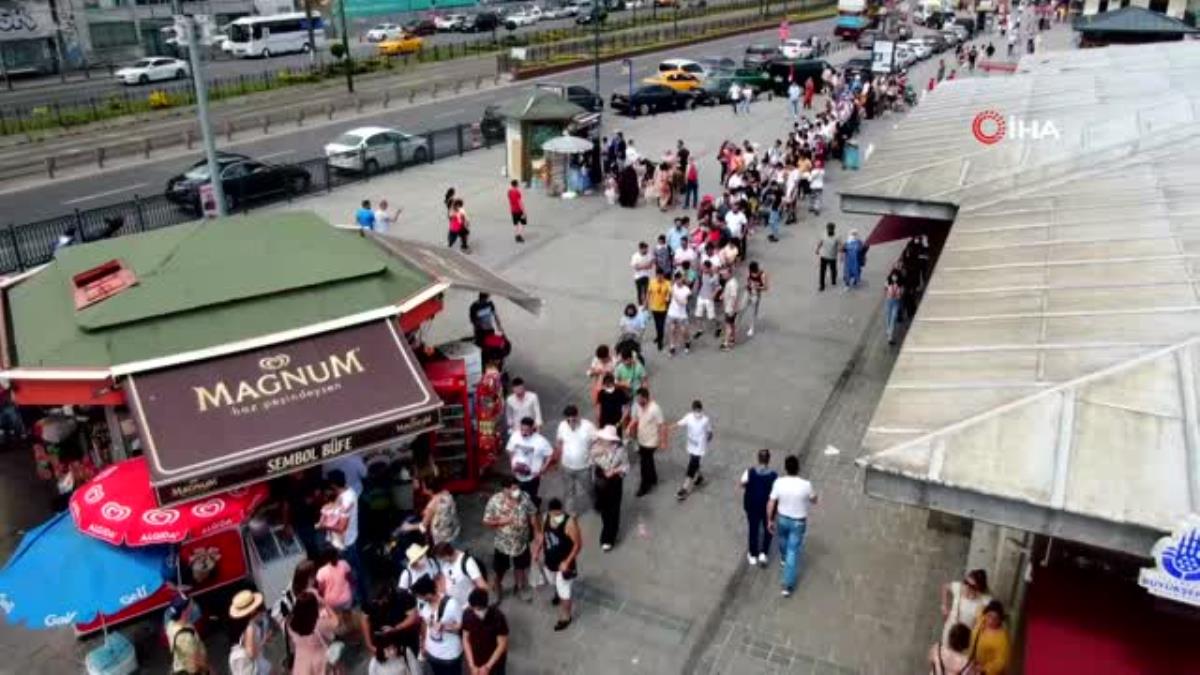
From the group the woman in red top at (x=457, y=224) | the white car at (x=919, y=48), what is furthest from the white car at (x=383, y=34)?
the woman in red top at (x=457, y=224)

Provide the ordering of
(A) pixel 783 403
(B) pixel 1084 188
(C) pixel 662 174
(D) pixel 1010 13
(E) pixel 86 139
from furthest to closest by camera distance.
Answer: (D) pixel 1010 13, (E) pixel 86 139, (C) pixel 662 174, (A) pixel 783 403, (B) pixel 1084 188

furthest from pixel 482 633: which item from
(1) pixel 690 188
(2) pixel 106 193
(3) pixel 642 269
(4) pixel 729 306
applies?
(2) pixel 106 193

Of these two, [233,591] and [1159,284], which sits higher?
[1159,284]

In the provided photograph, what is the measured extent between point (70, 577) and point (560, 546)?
437 centimetres

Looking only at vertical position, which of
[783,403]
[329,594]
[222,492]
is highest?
[222,492]

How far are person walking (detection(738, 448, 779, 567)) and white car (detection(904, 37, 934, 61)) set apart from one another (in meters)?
50.3

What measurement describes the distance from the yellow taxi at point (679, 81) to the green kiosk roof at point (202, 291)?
31.2 m

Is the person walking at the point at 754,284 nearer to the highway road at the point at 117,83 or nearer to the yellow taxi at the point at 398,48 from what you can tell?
the highway road at the point at 117,83

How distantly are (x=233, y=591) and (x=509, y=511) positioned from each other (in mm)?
3028

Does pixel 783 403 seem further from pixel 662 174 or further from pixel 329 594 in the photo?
pixel 662 174

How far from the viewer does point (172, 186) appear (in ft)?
82.9

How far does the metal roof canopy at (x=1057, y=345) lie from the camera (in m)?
5.44

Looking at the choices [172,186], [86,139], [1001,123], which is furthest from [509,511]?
[86,139]

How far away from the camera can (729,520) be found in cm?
1126
